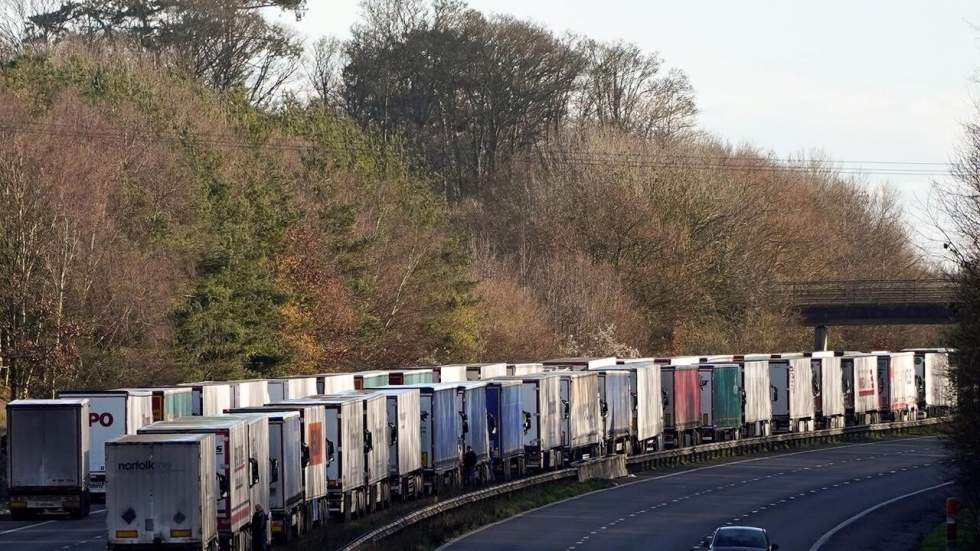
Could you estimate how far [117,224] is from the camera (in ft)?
221

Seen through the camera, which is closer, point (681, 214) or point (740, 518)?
point (740, 518)

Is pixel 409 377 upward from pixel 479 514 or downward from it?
upward

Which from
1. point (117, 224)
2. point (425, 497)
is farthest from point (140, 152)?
point (425, 497)

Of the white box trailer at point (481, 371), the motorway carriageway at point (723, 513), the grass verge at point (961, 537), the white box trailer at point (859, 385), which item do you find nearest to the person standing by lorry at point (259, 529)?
the motorway carriageway at point (723, 513)

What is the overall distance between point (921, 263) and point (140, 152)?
68.4 m

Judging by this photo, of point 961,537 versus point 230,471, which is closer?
point 230,471

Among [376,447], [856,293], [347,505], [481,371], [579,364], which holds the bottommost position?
[347,505]

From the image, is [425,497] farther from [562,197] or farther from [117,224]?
[562,197]

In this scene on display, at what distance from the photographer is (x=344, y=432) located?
3984 cm

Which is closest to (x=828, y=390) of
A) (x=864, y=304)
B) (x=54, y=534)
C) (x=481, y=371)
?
(x=481, y=371)

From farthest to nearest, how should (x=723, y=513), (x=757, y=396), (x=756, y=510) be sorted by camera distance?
(x=757, y=396)
(x=756, y=510)
(x=723, y=513)

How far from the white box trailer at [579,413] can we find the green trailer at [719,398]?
9.39m

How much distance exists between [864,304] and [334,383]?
A: 46.9m

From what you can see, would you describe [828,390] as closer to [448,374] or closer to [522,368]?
[522,368]
